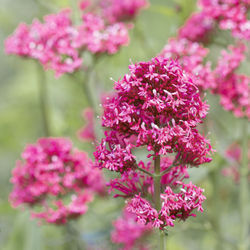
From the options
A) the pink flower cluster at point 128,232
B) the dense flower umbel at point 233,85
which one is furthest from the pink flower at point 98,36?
the pink flower cluster at point 128,232

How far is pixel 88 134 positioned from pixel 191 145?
6.17 feet

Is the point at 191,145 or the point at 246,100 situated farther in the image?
the point at 246,100

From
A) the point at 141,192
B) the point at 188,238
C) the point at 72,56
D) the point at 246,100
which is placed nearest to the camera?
the point at 141,192

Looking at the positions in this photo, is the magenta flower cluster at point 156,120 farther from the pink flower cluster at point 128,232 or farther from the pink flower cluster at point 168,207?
the pink flower cluster at point 128,232

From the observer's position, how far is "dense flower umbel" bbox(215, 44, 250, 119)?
2170mm

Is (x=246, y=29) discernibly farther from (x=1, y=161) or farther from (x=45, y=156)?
(x=1, y=161)

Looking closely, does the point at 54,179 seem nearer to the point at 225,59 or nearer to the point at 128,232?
the point at 128,232

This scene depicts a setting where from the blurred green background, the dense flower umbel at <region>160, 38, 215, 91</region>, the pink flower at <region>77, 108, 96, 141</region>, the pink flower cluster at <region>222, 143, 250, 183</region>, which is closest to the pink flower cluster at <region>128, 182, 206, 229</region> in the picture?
the blurred green background

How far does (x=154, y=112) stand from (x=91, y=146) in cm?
198

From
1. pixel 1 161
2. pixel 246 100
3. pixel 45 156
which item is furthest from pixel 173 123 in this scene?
pixel 1 161

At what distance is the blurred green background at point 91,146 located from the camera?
8.21ft

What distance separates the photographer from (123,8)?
10.1ft

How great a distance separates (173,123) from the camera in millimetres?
1340

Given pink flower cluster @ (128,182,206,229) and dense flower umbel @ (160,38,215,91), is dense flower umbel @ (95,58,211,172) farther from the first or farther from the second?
dense flower umbel @ (160,38,215,91)
